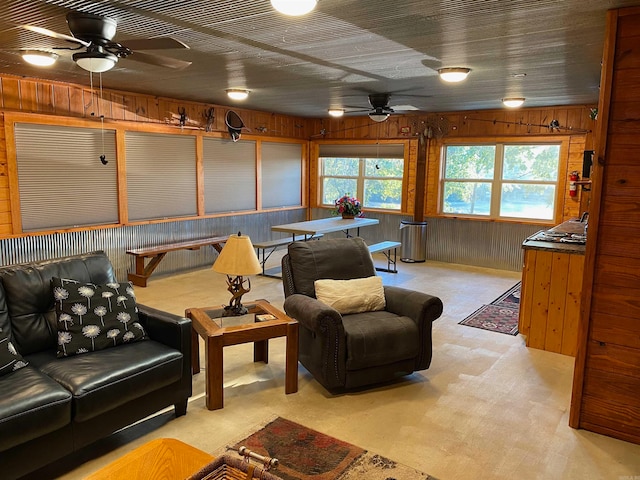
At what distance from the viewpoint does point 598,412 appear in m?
2.80

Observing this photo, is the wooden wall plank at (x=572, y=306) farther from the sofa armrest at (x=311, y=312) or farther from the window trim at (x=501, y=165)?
the window trim at (x=501, y=165)

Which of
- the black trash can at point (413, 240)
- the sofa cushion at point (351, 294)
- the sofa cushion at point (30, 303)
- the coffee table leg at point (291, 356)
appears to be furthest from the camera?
the black trash can at point (413, 240)

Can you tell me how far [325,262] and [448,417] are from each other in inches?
55.9

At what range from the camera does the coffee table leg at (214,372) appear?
9.46 feet

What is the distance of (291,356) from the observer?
3.18m

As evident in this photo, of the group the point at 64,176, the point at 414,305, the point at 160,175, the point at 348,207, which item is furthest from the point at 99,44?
the point at 348,207

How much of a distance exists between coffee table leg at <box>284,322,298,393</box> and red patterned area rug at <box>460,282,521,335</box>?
2.22 meters

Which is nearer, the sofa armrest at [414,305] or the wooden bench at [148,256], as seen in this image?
the sofa armrest at [414,305]

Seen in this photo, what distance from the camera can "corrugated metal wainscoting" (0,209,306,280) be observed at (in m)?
5.26

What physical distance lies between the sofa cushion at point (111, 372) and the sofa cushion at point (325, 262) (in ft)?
3.82

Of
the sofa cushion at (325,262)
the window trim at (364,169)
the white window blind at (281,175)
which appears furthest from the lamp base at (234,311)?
the window trim at (364,169)

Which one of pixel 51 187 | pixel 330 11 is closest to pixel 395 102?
pixel 330 11

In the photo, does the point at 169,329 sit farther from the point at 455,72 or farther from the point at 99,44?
the point at 455,72

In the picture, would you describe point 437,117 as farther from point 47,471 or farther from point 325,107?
point 47,471
